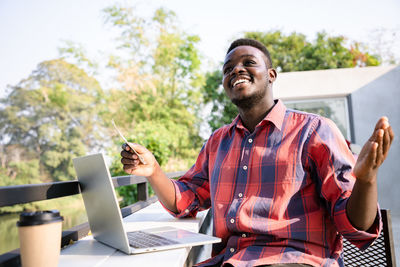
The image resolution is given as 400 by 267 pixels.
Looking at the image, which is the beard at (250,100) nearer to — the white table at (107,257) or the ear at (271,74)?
the ear at (271,74)

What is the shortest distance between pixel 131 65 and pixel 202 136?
4.65 m

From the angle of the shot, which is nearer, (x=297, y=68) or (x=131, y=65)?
(x=131, y=65)

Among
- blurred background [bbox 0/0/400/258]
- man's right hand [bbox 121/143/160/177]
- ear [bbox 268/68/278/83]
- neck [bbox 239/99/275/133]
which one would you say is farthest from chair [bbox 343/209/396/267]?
blurred background [bbox 0/0/400/258]

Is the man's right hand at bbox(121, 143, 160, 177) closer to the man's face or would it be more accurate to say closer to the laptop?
the laptop

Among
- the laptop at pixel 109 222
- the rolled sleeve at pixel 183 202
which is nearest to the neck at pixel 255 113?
the rolled sleeve at pixel 183 202

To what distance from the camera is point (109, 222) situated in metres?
1.07

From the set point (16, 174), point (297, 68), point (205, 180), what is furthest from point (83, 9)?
point (205, 180)

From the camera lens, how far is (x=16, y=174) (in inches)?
626

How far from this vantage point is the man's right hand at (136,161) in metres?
1.27

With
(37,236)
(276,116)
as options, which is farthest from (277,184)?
(37,236)

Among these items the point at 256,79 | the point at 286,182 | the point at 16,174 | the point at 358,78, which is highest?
the point at 358,78

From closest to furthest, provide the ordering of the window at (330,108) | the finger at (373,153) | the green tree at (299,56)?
the finger at (373,153) → the window at (330,108) → the green tree at (299,56)

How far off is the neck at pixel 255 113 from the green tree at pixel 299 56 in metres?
15.1

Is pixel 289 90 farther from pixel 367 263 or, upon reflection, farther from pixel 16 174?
pixel 16 174
